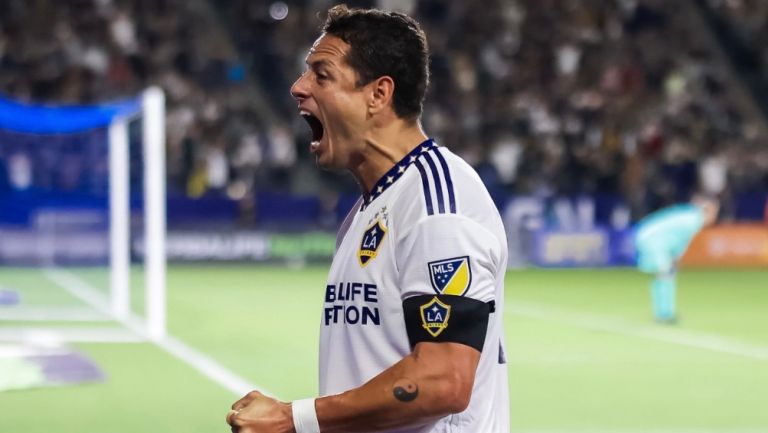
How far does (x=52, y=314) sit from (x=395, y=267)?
14.1 m

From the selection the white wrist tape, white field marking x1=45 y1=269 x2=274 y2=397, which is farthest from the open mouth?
white field marking x1=45 y1=269 x2=274 y2=397

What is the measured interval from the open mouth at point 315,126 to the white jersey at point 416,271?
0.60 ft

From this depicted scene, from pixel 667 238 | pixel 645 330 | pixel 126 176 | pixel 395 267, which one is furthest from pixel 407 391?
pixel 126 176

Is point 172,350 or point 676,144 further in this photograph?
point 676,144

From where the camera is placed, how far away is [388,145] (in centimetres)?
312

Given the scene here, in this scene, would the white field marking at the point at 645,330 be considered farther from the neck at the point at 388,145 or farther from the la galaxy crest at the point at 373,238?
the la galaxy crest at the point at 373,238

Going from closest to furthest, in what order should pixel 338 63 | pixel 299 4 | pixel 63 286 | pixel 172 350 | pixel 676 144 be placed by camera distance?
pixel 338 63 → pixel 172 350 → pixel 63 286 → pixel 676 144 → pixel 299 4

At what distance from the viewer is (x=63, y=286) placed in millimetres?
20641

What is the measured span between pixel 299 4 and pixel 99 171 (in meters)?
12.3

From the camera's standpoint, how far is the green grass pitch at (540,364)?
9250 millimetres

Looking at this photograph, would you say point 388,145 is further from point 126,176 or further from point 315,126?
point 126,176

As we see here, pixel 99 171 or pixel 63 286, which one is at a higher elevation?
pixel 99 171

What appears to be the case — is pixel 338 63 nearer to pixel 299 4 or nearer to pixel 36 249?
pixel 36 249

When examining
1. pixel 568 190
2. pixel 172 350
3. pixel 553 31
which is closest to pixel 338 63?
pixel 172 350
